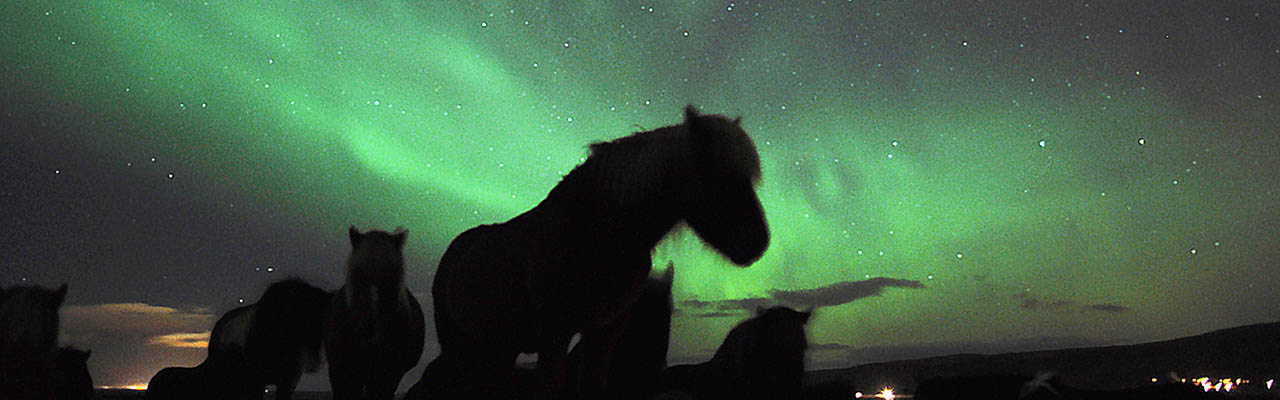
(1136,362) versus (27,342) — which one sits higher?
(27,342)

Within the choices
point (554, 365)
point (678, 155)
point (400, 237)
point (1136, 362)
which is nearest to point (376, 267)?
point (400, 237)

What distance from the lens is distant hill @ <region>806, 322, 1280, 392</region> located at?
55.9 metres

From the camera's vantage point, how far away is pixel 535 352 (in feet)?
6.24

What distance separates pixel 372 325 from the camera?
2.54 m

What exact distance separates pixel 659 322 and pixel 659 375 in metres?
0.21

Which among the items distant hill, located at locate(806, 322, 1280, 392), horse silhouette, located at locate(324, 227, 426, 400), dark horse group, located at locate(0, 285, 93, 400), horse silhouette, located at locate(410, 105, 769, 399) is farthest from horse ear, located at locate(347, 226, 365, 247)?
distant hill, located at locate(806, 322, 1280, 392)

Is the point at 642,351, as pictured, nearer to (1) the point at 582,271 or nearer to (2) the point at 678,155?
(1) the point at 582,271

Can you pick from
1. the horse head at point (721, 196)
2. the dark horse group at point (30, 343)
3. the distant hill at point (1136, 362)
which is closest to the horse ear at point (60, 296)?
the dark horse group at point (30, 343)

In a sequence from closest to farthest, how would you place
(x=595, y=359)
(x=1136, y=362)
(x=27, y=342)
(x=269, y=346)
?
(x=595, y=359) < (x=27, y=342) < (x=269, y=346) < (x=1136, y=362)

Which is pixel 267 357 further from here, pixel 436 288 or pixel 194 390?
pixel 436 288

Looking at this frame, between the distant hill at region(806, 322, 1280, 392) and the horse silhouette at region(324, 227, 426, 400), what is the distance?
55192mm

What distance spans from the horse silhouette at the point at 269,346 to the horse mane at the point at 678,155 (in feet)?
8.16

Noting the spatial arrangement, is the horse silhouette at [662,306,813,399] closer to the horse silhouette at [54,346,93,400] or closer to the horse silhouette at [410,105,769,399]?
the horse silhouette at [410,105,769,399]

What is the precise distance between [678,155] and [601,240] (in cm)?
28
